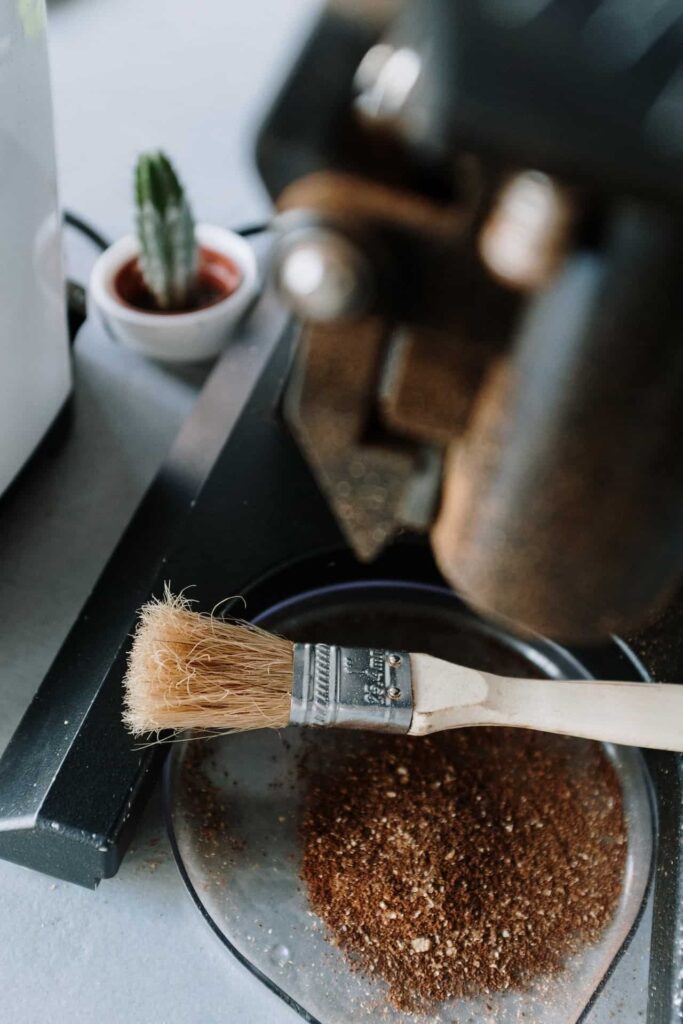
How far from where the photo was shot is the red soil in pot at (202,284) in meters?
0.71

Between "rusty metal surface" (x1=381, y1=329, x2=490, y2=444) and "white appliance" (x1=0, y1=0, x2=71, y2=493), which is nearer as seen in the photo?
"rusty metal surface" (x1=381, y1=329, x2=490, y2=444)

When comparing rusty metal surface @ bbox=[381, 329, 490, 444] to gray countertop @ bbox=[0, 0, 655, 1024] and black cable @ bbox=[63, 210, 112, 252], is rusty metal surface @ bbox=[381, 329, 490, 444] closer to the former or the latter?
gray countertop @ bbox=[0, 0, 655, 1024]

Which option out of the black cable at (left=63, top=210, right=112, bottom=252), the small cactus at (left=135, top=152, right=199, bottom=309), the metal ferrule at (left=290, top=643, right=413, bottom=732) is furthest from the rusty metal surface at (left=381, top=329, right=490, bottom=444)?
the black cable at (left=63, top=210, right=112, bottom=252)

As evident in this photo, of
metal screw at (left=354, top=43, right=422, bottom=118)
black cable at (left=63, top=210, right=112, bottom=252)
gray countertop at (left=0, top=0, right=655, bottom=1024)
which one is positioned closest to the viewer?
metal screw at (left=354, top=43, right=422, bottom=118)

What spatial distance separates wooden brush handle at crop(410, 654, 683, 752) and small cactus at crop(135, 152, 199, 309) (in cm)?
33

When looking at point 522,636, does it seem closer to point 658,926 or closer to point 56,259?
point 658,926

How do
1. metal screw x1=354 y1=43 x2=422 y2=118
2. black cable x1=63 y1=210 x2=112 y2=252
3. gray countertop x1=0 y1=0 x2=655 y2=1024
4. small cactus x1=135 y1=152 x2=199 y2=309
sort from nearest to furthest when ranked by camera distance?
metal screw x1=354 y1=43 x2=422 y2=118, gray countertop x1=0 y1=0 x2=655 y2=1024, small cactus x1=135 y1=152 x2=199 y2=309, black cable x1=63 y1=210 x2=112 y2=252

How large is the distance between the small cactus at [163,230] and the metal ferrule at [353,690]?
1.01 feet

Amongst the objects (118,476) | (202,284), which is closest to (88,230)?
(202,284)

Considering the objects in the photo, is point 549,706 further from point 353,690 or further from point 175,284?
point 175,284

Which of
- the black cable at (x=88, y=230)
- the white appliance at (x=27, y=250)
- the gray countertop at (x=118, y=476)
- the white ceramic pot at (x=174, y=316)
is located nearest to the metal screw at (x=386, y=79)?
the gray countertop at (x=118, y=476)

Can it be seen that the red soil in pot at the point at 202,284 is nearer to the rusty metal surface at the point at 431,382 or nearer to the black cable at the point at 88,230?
the black cable at the point at 88,230

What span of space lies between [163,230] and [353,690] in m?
0.34

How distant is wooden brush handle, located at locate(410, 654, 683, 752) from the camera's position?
0.48 metres
